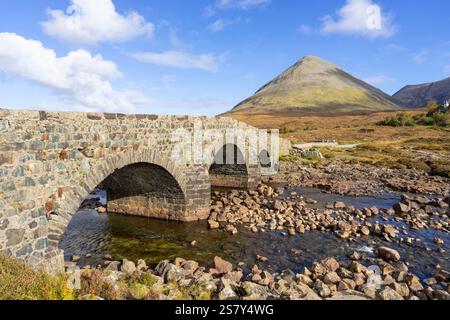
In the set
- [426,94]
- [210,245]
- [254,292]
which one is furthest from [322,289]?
[426,94]

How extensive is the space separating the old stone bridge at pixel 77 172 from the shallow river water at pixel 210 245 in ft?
5.16

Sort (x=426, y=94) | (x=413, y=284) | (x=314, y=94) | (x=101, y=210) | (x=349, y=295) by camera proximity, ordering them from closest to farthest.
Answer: (x=349, y=295)
(x=413, y=284)
(x=101, y=210)
(x=314, y=94)
(x=426, y=94)

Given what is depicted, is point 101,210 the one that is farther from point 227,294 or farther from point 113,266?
point 227,294

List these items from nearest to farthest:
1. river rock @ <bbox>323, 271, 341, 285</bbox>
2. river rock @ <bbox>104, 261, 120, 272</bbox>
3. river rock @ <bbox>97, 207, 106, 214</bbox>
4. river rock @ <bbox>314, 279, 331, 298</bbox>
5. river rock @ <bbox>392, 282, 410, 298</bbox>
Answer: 1. river rock @ <bbox>314, 279, 331, 298</bbox>
2. river rock @ <bbox>392, 282, 410, 298</bbox>
3. river rock @ <bbox>323, 271, 341, 285</bbox>
4. river rock @ <bbox>104, 261, 120, 272</bbox>
5. river rock @ <bbox>97, 207, 106, 214</bbox>

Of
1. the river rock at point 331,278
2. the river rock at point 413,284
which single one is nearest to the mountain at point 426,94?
the river rock at point 413,284

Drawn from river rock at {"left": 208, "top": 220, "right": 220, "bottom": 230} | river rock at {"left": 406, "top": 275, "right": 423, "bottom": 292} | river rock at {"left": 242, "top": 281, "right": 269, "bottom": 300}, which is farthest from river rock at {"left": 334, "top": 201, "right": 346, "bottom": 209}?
river rock at {"left": 242, "top": 281, "right": 269, "bottom": 300}

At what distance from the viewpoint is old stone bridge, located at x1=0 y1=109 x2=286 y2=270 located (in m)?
8.92

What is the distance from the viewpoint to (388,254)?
42.6 ft

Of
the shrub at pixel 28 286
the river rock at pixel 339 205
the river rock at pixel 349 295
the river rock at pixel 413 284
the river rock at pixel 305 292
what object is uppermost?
the shrub at pixel 28 286

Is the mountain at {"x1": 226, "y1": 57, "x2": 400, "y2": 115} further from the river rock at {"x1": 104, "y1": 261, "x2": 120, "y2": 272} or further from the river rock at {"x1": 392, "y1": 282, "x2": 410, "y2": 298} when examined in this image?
the river rock at {"x1": 392, "y1": 282, "x2": 410, "y2": 298}

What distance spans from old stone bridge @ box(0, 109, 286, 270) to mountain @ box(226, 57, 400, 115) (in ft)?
345

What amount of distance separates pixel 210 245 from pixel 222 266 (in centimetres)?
282

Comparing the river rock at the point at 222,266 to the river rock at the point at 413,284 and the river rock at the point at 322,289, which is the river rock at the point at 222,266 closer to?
the river rock at the point at 322,289

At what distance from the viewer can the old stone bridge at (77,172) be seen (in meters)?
8.92
